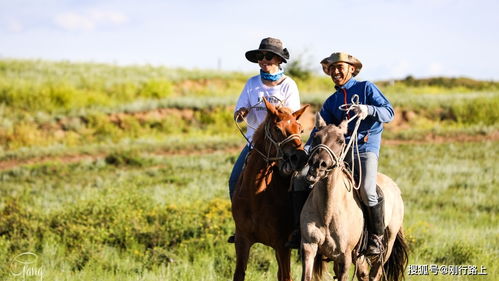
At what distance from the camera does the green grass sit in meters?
8.70

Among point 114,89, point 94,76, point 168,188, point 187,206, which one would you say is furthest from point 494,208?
point 94,76

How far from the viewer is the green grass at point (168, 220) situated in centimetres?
870

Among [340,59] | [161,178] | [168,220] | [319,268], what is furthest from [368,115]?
[161,178]

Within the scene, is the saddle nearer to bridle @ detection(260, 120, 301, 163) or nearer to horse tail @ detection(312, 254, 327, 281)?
horse tail @ detection(312, 254, 327, 281)

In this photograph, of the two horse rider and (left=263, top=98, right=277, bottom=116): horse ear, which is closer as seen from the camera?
(left=263, top=98, right=277, bottom=116): horse ear

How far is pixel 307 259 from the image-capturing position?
5.53 metres

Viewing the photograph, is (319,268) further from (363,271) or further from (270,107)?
(270,107)

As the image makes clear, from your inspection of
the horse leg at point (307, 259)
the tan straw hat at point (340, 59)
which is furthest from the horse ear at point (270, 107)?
the horse leg at point (307, 259)

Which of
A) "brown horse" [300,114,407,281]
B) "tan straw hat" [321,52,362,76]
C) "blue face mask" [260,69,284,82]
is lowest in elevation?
"brown horse" [300,114,407,281]

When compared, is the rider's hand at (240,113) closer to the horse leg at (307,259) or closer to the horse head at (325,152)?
the horse head at (325,152)

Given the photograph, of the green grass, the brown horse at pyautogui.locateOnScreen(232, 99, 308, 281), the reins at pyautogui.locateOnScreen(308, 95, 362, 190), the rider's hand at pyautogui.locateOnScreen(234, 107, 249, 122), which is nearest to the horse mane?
the brown horse at pyautogui.locateOnScreen(232, 99, 308, 281)

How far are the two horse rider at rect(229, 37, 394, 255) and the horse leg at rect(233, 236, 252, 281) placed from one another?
0.56 m

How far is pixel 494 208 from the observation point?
1353 centimetres

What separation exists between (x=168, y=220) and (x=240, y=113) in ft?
17.3
